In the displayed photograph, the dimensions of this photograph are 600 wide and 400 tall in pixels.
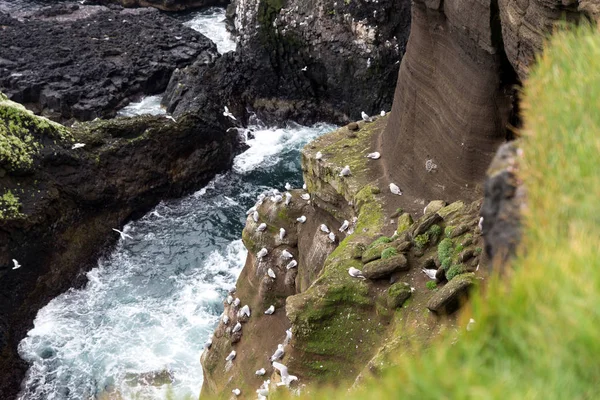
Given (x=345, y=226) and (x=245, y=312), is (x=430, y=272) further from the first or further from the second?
(x=245, y=312)

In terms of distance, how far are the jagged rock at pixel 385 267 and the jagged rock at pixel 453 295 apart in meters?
2.01

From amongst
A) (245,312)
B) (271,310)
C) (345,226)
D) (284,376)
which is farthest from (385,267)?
(245,312)

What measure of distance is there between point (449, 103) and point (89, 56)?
2891cm

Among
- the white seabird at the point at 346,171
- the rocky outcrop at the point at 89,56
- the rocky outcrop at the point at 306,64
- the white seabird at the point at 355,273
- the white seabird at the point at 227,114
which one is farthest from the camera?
the rocky outcrop at the point at 89,56

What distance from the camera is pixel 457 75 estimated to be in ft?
48.7

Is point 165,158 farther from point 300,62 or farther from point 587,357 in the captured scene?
point 587,357

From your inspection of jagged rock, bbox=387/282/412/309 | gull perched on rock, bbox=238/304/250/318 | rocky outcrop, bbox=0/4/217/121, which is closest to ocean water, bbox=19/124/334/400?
gull perched on rock, bbox=238/304/250/318

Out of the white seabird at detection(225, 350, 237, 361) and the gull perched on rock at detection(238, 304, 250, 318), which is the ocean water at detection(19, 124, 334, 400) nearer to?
the white seabird at detection(225, 350, 237, 361)

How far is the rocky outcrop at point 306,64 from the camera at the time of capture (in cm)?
3247

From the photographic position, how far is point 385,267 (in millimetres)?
12203

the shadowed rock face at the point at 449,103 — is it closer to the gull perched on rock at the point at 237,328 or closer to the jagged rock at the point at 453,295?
the jagged rock at the point at 453,295

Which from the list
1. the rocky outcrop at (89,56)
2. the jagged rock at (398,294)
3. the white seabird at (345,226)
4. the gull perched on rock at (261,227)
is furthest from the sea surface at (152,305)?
the rocky outcrop at (89,56)

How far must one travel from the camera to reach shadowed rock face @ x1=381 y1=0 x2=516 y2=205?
13875mm

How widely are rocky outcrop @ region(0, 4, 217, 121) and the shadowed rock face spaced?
21811 millimetres
